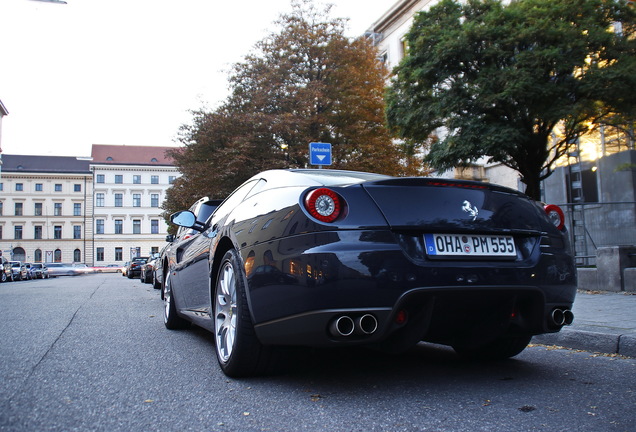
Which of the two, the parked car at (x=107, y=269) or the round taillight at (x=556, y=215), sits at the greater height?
the round taillight at (x=556, y=215)

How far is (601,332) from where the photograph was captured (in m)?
4.71

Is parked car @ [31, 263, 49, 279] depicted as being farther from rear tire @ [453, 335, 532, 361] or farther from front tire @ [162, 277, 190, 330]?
rear tire @ [453, 335, 532, 361]

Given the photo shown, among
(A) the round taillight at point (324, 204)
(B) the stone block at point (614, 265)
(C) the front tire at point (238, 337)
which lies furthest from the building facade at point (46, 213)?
(A) the round taillight at point (324, 204)

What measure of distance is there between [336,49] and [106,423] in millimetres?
19619

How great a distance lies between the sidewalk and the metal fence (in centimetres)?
465

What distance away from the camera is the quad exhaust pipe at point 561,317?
3312 millimetres

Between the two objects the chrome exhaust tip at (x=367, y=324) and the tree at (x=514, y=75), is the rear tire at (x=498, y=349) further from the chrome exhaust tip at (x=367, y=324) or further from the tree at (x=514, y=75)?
the tree at (x=514, y=75)

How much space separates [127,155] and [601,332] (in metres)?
88.2

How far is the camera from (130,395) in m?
3.12

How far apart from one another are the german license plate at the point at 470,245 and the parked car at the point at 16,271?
1455 inches

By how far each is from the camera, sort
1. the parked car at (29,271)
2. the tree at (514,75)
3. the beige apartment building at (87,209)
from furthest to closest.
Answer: the beige apartment building at (87,209) < the parked car at (29,271) < the tree at (514,75)

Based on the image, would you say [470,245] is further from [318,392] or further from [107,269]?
[107,269]

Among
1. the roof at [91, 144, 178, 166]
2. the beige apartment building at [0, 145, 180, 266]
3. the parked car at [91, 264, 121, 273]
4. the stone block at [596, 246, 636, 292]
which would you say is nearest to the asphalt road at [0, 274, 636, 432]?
the stone block at [596, 246, 636, 292]

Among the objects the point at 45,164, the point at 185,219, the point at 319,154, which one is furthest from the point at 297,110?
the point at 45,164
